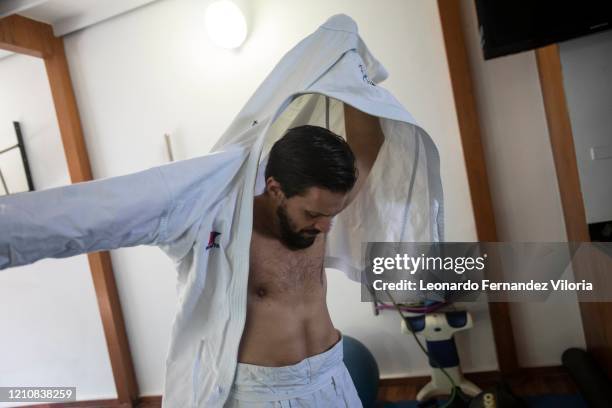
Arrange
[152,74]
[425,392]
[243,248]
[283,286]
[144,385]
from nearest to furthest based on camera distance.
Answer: [243,248] → [283,286] → [425,392] → [152,74] → [144,385]

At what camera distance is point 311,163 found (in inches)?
31.6

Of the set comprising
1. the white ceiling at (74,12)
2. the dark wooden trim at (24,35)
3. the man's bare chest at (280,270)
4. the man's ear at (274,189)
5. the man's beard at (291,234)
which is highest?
the white ceiling at (74,12)

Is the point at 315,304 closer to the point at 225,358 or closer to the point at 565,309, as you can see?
the point at 225,358

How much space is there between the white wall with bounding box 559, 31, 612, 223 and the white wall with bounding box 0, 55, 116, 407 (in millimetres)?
2262

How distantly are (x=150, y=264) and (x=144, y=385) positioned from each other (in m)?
Result: 0.66

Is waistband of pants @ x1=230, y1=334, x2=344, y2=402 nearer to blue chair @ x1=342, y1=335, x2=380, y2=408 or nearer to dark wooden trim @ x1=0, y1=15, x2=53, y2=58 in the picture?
blue chair @ x1=342, y1=335, x2=380, y2=408

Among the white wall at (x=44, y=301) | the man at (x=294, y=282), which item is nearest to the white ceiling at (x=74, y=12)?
the white wall at (x=44, y=301)

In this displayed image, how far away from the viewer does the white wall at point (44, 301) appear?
7.29ft

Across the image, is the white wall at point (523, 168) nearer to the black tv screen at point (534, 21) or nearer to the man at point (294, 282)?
the black tv screen at point (534, 21)

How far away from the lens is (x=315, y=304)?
96 cm

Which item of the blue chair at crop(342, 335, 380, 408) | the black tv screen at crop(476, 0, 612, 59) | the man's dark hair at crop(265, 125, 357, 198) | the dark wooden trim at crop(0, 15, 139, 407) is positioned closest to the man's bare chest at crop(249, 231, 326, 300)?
the man's dark hair at crop(265, 125, 357, 198)

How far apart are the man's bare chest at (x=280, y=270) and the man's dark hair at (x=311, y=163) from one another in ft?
0.43

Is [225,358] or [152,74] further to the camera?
[152,74]

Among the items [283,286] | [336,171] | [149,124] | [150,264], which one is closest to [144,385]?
[150,264]
